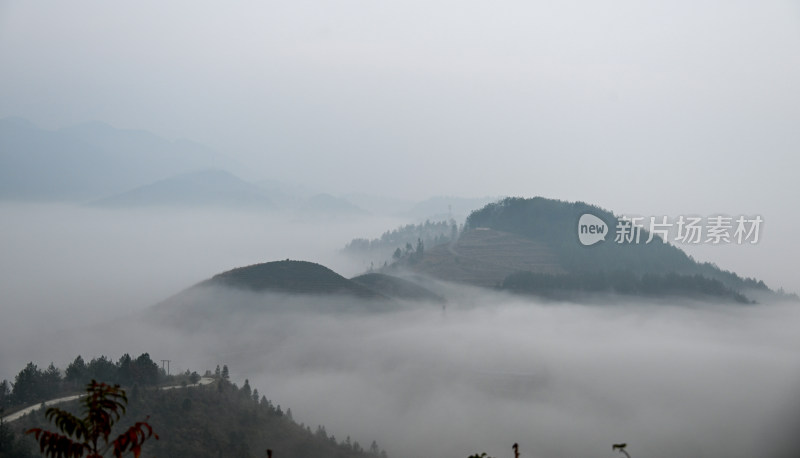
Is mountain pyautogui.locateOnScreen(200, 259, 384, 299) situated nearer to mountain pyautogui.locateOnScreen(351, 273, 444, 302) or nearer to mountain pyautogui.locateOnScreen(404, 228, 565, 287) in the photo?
mountain pyautogui.locateOnScreen(351, 273, 444, 302)

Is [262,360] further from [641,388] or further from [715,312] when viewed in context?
→ [715,312]

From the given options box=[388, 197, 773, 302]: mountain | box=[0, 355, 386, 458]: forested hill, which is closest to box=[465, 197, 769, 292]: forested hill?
box=[388, 197, 773, 302]: mountain

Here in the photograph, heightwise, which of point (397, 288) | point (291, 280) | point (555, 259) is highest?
point (555, 259)

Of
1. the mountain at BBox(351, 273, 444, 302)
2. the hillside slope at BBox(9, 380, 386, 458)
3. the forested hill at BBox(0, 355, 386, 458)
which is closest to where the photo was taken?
the forested hill at BBox(0, 355, 386, 458)

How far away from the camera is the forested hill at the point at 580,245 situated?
173000mm

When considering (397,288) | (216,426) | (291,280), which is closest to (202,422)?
(216,426)

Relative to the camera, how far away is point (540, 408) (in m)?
102

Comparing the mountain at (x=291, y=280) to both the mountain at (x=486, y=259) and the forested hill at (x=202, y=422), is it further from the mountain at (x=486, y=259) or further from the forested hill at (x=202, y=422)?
the forested hill at (x=202, y=422)

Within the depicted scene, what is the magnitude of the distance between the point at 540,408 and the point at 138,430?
9642 centimetres

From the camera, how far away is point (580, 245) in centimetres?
17738

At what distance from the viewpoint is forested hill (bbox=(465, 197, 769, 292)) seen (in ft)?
568

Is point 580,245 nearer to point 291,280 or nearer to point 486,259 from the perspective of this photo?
point 486,259

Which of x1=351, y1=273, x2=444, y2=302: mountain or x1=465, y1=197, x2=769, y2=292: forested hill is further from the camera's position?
x1=465, y1=197, x2=769, y2=292: forested hill

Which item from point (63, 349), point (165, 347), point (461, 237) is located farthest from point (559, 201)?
point (63, 349)
